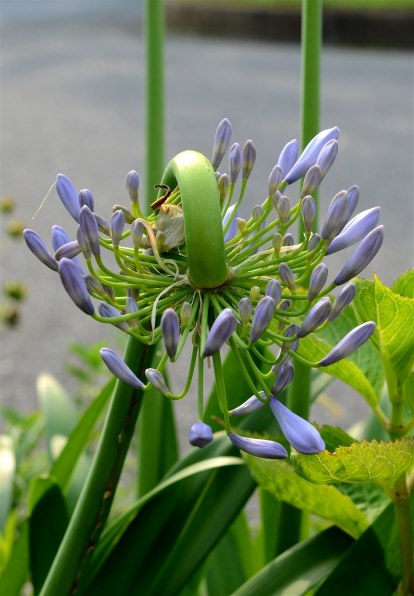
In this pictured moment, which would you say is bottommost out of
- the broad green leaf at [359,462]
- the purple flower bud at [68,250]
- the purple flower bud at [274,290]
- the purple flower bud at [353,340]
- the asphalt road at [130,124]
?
the asphalt road at [130,124]

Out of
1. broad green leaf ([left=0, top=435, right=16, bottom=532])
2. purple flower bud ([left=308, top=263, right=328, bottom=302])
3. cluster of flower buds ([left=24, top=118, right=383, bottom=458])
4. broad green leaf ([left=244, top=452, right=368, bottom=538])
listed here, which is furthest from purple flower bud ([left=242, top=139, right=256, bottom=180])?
broad green leaf ([left=0, top=435, right=16, bottom=532])

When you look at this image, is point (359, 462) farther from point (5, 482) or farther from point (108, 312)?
point (5, 482)

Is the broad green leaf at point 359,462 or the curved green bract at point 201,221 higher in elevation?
the curved green bract at point 201,221

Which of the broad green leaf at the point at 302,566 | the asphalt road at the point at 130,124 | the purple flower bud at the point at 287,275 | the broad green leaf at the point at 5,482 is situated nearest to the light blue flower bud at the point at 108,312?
the purple flower bud at the point at 287,275

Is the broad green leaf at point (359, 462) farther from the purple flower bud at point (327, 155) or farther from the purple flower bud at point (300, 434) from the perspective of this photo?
the purple flower bud at point (327, 155)

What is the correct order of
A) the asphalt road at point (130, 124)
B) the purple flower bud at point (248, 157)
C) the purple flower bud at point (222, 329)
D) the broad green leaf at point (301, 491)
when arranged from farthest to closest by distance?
the asphalt road at point (130, 124) < the broad green leaf at point (301, 491) < the purple flower bud at point (248, 157) < the purple flower bud at point (222, 329)

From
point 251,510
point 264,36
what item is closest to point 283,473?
point 251,510

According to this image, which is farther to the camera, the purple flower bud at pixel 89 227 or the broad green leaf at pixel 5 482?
the broad green leaf at pixel 5 482
